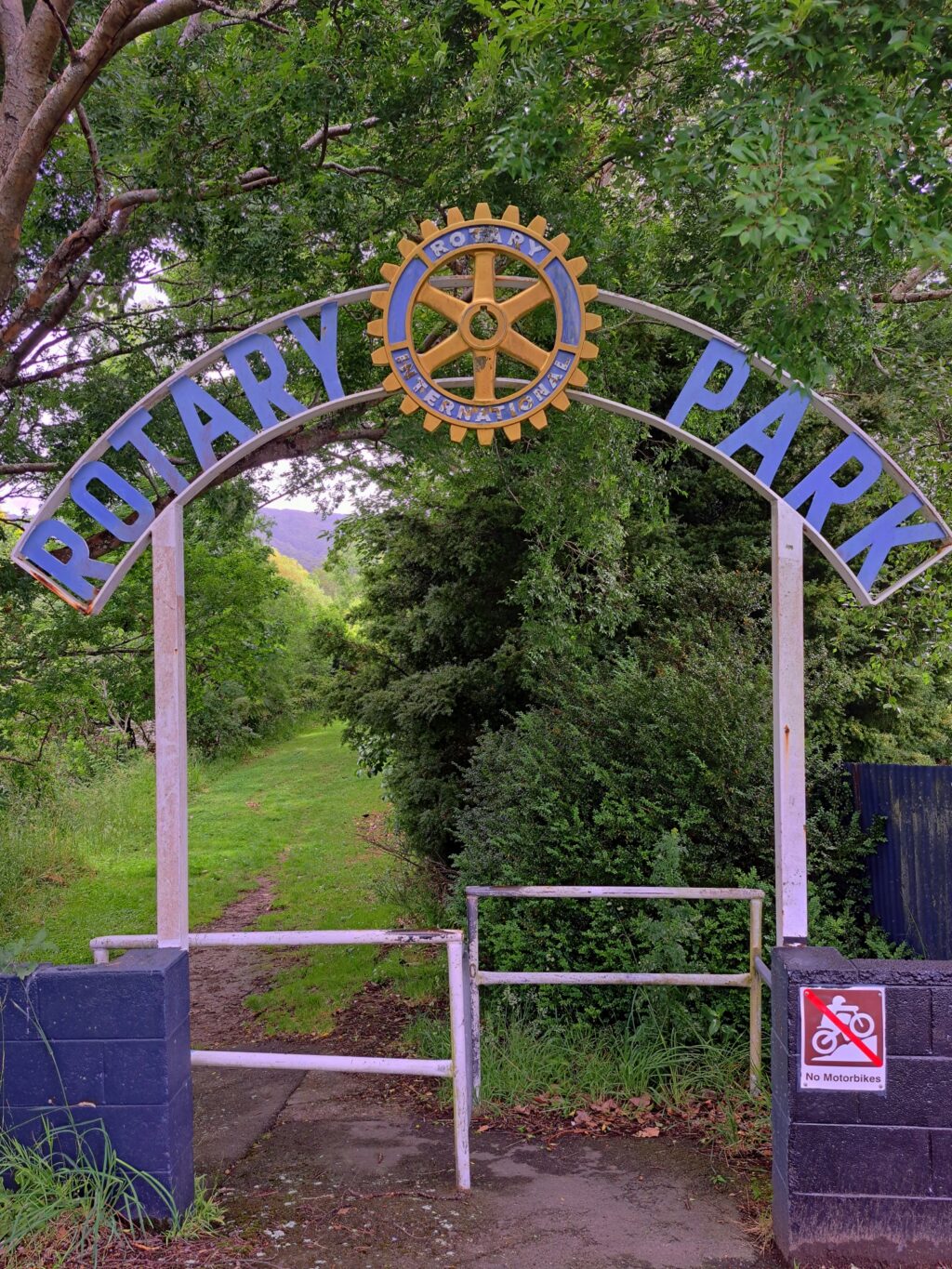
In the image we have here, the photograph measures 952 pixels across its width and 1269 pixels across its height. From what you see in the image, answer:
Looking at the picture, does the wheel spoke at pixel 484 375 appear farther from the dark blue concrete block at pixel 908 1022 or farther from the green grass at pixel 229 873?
the green grass at pixel 229 873

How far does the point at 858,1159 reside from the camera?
3496 millimetres

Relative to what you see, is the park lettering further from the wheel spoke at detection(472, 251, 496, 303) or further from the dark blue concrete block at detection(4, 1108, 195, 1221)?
the dark blue concrete block at detection(4, 1108, 195, 1221)

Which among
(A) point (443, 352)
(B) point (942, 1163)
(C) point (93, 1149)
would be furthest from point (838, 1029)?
(A) point (443, 352)

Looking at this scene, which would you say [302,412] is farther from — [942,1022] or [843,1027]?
[942,1022]

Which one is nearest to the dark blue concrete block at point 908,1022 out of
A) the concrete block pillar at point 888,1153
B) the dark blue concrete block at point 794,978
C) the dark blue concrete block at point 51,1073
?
Answer: the concrete block pillar at point 888,1153

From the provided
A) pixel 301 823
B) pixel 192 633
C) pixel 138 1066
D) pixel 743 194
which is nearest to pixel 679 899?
pixel 138 1066

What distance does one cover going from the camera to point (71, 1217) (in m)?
3.68

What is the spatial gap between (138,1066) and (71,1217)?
554 millimetres

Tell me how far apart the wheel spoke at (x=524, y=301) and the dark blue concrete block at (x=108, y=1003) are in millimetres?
3052

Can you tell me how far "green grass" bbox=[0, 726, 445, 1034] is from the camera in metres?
8.49

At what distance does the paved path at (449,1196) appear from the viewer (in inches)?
143

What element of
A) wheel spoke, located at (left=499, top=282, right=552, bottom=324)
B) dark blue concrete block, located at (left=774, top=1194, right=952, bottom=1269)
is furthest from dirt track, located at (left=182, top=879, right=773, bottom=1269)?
wheel spoke, located at (left=499, top=282, right=552, bottom=324)

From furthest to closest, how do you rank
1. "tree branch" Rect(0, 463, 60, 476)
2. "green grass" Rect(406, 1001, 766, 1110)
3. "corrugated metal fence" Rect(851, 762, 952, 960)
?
1. "tree branch" Rect(0, 463, 60, 476)
2. "corrugated metal fence" Rect(851, 762, 952, 960)
3. "green grass" Rect(406, 1001, 766, 1110)

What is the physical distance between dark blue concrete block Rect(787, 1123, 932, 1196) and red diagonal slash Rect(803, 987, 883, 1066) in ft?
0.78
